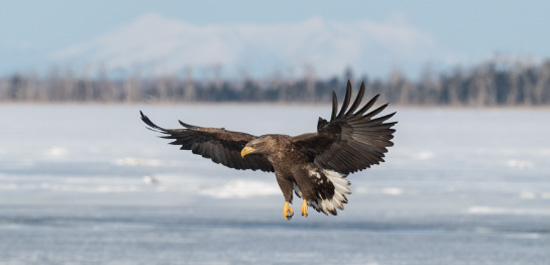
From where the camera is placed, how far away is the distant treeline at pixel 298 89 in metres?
103

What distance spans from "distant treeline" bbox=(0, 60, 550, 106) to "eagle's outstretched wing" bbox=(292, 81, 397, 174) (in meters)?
94.3

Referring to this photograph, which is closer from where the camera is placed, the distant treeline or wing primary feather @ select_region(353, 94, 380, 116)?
wing primary feather @ select_region(353, 94, 380, 116)

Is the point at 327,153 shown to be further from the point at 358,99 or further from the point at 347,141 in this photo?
the point at 358,99

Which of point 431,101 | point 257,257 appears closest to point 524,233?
point 257,257

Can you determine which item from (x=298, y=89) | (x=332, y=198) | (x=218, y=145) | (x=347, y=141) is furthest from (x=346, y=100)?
(x=298, y=89)

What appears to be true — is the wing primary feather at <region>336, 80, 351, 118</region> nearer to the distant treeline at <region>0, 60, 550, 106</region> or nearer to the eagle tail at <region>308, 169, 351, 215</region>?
the eagle tail at <region>308, 169, 351, 215</region>

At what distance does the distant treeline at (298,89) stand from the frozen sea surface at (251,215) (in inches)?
3136

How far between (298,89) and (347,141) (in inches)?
4128

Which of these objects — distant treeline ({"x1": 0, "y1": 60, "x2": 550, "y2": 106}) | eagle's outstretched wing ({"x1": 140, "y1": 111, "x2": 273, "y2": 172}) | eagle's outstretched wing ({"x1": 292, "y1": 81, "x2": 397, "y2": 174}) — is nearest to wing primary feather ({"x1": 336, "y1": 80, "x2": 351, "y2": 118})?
A: eagle's outstretched wing ({"x1": 292, "y1": 81, "x2": 397, "y2": 174})

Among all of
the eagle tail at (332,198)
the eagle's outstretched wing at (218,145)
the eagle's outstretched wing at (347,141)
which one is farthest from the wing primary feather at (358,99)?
the eagle's outstretched wing at (218,145)

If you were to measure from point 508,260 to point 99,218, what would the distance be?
597cm

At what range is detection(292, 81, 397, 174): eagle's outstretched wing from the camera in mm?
5910

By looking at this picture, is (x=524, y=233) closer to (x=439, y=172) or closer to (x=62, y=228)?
(x=62, y=228)

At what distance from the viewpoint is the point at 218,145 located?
6.92 metres
